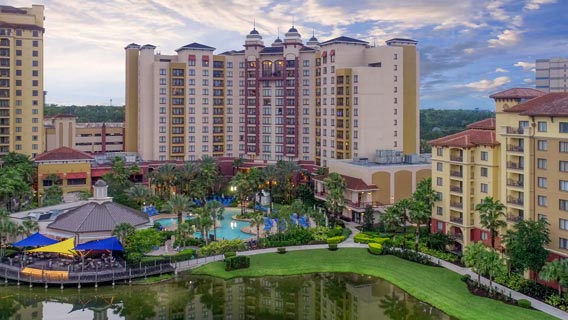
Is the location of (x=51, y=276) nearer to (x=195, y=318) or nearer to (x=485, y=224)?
(x=195, y=318)

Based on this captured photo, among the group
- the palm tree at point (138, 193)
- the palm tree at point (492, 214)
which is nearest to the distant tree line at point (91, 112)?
the palm tree at point (138, 193)

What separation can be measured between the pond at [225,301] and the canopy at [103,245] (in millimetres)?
4699

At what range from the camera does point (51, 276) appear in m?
50.8

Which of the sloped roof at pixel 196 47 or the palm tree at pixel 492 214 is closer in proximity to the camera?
the palm tree at pixel 492 214

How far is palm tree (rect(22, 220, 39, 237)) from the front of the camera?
56938mm

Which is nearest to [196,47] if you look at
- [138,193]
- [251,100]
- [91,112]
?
[251,100]

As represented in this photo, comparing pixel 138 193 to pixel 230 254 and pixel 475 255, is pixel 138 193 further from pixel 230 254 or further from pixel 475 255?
pixel 475 255

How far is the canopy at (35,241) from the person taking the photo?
54.9 m

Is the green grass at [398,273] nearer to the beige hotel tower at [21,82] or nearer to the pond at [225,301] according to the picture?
the pond at [225,301]

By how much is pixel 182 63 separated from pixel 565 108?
6884 centimetres

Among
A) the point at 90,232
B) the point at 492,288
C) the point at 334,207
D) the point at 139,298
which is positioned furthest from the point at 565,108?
the point at 90,232

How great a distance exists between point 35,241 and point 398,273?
34.2 m

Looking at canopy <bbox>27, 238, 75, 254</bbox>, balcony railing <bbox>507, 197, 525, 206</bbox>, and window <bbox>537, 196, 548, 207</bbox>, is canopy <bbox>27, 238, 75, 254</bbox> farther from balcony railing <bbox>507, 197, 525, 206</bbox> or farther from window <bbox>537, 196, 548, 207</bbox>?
window <bbox>537, 196, 548, 207</bbox>

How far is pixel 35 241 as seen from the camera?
181 feet
